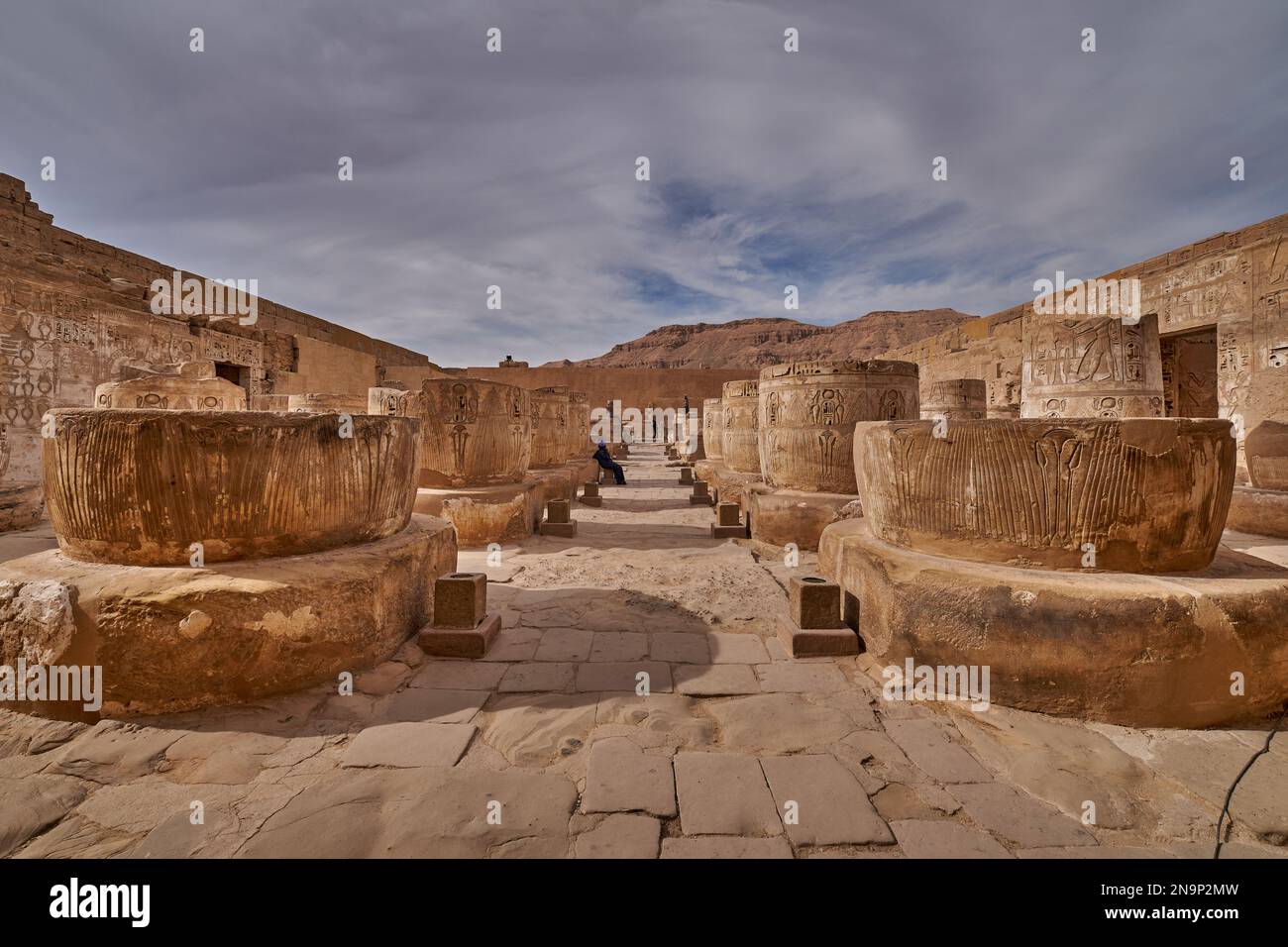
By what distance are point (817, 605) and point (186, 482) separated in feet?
9.86

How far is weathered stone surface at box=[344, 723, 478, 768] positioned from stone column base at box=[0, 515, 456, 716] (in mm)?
551

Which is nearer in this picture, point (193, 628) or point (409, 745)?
point (409, 745)

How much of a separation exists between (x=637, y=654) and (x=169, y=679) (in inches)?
77.6

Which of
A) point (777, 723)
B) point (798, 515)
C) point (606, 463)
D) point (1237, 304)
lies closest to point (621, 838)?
point (777, 723)

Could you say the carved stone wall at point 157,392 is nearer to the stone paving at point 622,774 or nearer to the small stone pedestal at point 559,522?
the small stone pedestal at point 559,522

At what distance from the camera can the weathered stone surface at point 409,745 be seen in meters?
1.94

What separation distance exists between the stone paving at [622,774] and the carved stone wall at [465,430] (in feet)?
10.6

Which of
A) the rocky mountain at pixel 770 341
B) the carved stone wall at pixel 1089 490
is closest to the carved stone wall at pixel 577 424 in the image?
the carved stone wall at pixel 1089 490

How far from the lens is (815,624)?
2971 millimetres

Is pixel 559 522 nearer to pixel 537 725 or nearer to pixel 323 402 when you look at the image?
pixel 537 725

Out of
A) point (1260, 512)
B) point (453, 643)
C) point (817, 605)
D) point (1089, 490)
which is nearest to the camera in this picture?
point (1089, 490)

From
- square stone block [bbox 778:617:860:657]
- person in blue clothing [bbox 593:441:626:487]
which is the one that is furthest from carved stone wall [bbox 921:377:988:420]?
person in blue clothing [bbox 593:441:626:487]
